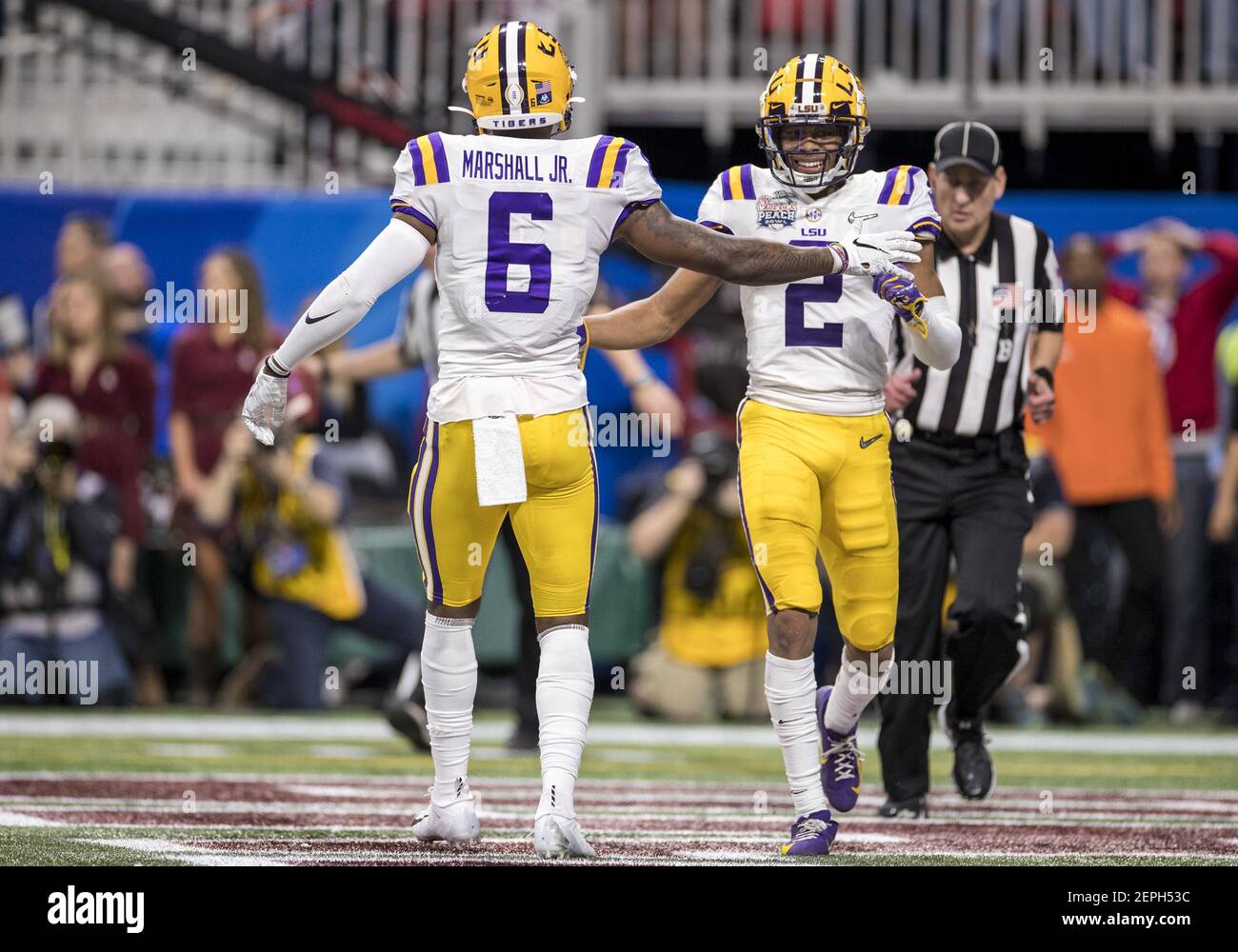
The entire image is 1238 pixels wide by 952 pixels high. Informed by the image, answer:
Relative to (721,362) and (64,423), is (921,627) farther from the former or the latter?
(64,423)

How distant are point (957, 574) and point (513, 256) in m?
2.06

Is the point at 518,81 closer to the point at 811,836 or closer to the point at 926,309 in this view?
the point at 926,309

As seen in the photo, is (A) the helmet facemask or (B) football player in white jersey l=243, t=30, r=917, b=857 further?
(A) the helmet facemask

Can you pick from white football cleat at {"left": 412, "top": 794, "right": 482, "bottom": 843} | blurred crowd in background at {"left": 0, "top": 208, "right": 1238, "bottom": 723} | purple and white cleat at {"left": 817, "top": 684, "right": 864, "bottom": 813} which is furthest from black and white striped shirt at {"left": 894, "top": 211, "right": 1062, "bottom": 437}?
blurred crowd in background at {"left": 0, "top": 208, "right": 1238, "bottom": 723}

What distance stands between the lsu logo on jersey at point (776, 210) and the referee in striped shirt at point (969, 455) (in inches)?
37.8

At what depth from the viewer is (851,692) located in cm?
596

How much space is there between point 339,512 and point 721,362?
220cm

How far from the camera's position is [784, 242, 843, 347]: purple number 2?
5.73m

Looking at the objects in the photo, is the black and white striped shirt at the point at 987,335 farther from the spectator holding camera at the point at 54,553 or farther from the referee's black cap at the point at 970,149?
the spectator holding camera at the point at 54,553

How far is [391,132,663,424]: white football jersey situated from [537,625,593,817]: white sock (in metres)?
0.57

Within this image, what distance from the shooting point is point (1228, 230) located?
37.3 feet
